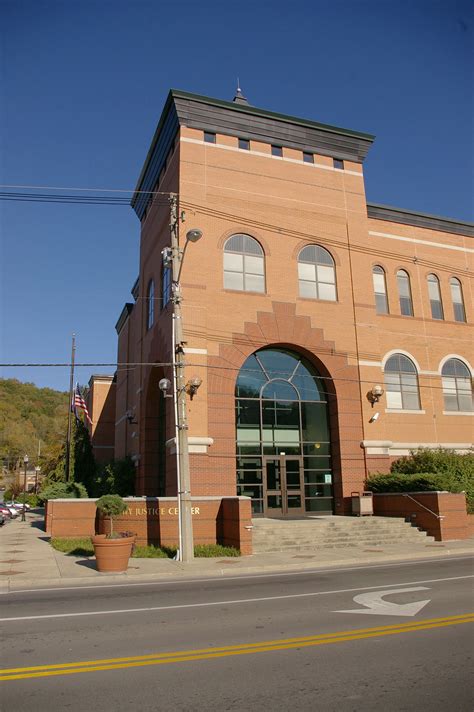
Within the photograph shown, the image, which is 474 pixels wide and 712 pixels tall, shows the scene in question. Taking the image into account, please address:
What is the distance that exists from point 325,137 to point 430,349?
1204 cm

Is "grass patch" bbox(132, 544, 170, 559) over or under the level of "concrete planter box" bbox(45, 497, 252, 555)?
under

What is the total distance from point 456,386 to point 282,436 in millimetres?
10842

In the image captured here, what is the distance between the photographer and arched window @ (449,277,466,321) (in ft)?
104

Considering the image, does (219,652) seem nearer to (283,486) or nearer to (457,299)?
(283,486)

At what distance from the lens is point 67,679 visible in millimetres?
5898

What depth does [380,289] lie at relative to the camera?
97.3 ft

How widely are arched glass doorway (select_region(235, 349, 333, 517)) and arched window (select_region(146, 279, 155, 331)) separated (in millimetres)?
7063

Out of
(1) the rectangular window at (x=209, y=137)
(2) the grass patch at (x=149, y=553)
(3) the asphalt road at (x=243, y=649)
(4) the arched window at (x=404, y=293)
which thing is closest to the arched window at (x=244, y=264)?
(1) the rectangular window at (x=209, y=137)

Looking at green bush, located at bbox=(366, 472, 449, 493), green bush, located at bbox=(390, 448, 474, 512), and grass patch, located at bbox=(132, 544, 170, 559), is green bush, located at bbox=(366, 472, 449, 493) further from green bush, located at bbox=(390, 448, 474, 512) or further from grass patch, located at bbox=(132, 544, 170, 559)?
grass patch, located at bbox=(132, 544, 170, 559)

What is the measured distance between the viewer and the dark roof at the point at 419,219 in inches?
1178

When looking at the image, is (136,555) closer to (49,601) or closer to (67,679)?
(49,601)

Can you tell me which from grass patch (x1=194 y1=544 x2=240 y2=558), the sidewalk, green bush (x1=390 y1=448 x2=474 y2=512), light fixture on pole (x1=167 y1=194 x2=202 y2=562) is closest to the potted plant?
the sidewalk

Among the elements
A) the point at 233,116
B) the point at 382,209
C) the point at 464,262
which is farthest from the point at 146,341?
the point at 464,262

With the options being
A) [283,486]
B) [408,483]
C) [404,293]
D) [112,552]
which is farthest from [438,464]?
[112,552]
